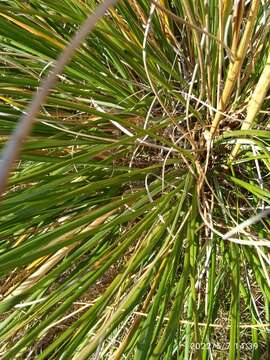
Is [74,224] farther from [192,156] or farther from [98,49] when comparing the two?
[98,49]

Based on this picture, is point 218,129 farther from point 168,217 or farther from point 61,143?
point 61,143

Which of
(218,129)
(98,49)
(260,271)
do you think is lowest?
(260,271)

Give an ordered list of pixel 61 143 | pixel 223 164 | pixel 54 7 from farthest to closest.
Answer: pixel 223 164 < pixel 54 7 < pixel 61 143

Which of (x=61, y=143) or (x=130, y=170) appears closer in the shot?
(x=61, y=143)

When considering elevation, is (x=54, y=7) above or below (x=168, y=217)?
above

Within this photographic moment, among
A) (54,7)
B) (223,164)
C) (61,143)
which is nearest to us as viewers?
(61,143)

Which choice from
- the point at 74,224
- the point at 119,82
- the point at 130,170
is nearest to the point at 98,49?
the point at 119,82
